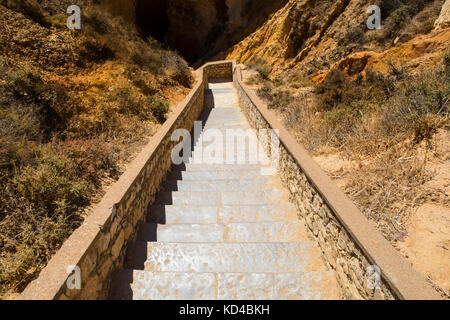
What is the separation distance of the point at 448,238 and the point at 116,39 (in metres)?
11.3

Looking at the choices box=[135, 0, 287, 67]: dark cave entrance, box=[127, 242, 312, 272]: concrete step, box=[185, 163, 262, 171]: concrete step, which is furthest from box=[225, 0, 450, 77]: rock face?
box=[127, 242, 312, 272]: concrete step

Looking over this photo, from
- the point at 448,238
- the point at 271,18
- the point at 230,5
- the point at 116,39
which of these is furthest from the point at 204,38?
the point at 448,238

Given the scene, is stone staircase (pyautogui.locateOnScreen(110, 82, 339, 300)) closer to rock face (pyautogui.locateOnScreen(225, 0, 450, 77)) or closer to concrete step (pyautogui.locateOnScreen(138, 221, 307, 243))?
concrete step (pyautogui.locateOnScreen(138, 221, 307, 243))

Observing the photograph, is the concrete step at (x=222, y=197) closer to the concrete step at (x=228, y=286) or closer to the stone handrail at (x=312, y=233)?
the stone handrail at (x=312, y=233)

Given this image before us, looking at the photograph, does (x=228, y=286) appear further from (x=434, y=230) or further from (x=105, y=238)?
(x=434, y=230)

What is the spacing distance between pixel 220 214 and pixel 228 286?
1.41 m

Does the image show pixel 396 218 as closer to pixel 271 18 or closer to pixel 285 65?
pixel 285 65

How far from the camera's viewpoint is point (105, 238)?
9.66 ft

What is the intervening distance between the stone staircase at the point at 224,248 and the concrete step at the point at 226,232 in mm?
14

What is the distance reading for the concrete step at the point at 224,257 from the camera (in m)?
3.15

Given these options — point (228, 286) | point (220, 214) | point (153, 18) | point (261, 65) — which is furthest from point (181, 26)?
point (228, 286)

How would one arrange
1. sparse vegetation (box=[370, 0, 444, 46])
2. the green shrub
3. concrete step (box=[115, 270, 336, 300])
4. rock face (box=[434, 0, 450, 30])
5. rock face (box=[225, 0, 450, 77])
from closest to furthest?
concrete step (box=[115, 270, 336, 300]) < the green shrub < rock face (box=[434, 0, 450, 30]) < rock face (box=[225, 0, 450, 77]) < sparse vegetation (box=[370, 0, 444, 46])

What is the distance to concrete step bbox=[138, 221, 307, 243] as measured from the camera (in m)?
3.65

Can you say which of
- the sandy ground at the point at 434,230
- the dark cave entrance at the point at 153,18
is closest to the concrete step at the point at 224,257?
the sandy ground at the point at 434,230
